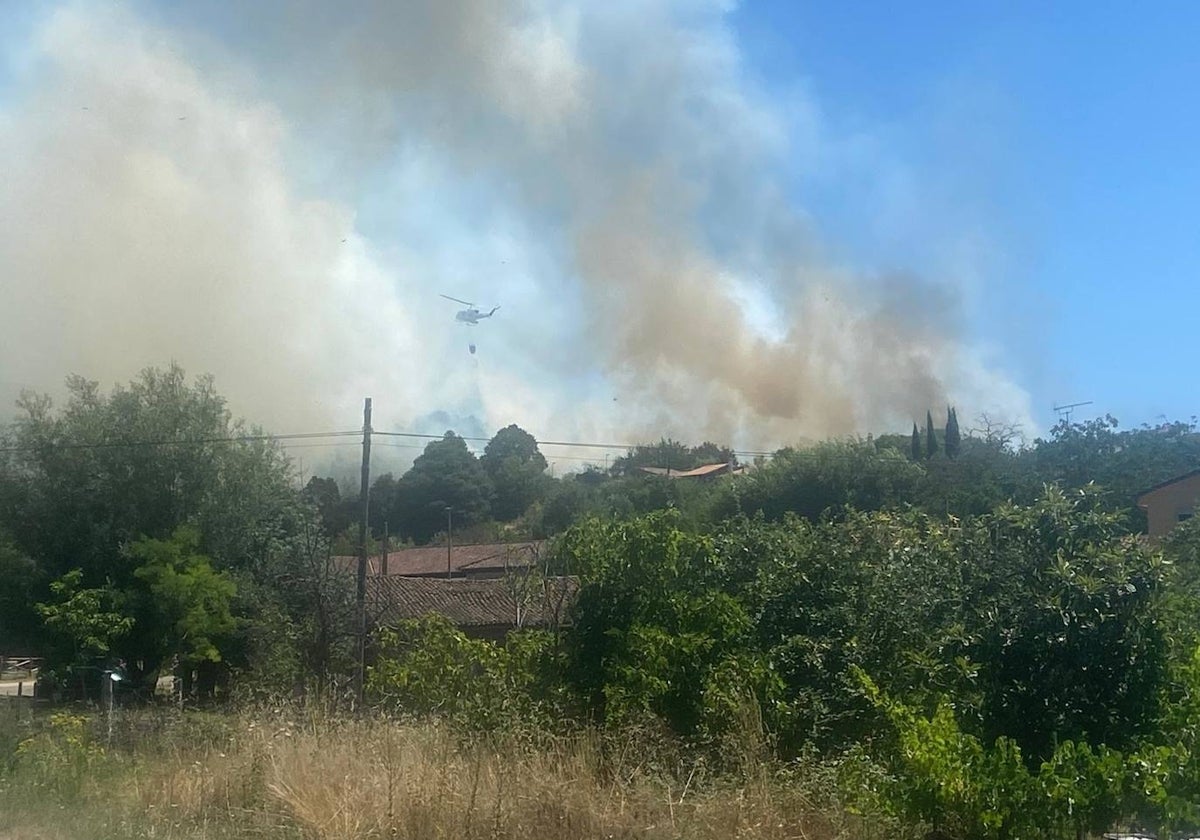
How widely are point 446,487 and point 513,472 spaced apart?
413 centimetres

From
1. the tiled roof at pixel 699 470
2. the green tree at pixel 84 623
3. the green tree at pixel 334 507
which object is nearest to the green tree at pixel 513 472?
the tiled roof at pixel 699 470

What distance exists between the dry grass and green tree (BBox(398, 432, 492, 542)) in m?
59.2

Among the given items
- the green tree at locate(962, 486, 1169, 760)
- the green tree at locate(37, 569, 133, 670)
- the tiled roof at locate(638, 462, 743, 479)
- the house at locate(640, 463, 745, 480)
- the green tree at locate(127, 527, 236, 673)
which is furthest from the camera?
the tiled roof at locate(638, 462, 743, 479)

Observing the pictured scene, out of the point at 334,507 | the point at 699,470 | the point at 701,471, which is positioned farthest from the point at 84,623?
the point at 699,470

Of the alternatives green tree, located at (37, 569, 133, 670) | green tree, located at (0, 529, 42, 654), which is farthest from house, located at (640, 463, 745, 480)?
green tree, located at (37, 569, 133, 670)

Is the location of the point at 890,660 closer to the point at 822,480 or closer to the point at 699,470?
the point at 822,480

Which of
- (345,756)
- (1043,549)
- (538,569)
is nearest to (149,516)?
(538,569)

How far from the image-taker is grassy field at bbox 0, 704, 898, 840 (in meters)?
7.18

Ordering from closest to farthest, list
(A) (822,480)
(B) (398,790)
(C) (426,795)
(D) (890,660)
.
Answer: (C) (426,795) → (B) (398,790) → (D) (890,660) → (A) (822,480)

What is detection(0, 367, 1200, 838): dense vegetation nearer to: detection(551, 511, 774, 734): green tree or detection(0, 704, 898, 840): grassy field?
detection(551, 511, 774, 734): green tree

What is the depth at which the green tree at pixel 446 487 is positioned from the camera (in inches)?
2736

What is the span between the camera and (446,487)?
6988 cm

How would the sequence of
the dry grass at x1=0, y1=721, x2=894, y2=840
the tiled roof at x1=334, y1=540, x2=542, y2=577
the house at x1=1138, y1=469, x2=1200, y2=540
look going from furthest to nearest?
the tiled roof at x1=334, y1=540, x2=542, y2=577 < the house at x1=1138, y1=469, x2=1200, y2=540 < the dry grass at x1=0, y1=721, x2=894, y2=840

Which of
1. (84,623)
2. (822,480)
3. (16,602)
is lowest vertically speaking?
(84,623)
